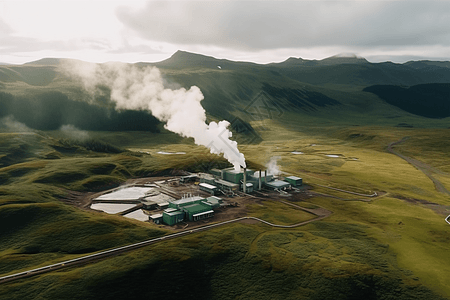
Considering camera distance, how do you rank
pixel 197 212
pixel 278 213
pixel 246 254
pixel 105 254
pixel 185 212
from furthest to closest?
pixel 278 213 → pixel 185 212 → pixel 197 212 → pixel 246 254 → pixel 105 254

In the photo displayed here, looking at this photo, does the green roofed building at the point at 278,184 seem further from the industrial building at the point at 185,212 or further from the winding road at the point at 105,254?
the industrial building at the point at 185,212

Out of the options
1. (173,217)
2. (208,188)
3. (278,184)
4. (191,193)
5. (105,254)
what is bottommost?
(191,193)

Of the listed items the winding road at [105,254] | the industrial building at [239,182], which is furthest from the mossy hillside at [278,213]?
the industrial building at [239,182]

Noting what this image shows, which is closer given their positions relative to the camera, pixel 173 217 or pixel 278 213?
pixel 173 217

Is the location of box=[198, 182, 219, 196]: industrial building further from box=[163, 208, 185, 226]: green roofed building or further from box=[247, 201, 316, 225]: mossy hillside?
box=[163, 208, 185, 226]: green roofed building

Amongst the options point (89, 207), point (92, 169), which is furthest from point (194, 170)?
point (89, 207)

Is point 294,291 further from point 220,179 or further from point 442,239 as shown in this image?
point 220,179

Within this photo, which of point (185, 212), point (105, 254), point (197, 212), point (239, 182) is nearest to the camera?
point (105, 254)

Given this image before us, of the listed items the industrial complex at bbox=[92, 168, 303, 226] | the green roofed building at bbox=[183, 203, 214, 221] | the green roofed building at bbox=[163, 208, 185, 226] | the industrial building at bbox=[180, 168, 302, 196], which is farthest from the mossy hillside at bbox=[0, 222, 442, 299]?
the industrial building at bbox=[180, 168, 302, 196]

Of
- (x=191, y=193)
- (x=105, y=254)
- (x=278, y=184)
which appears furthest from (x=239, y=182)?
(x=105, y=254)

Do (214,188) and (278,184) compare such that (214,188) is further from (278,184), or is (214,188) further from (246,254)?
(246,254)
